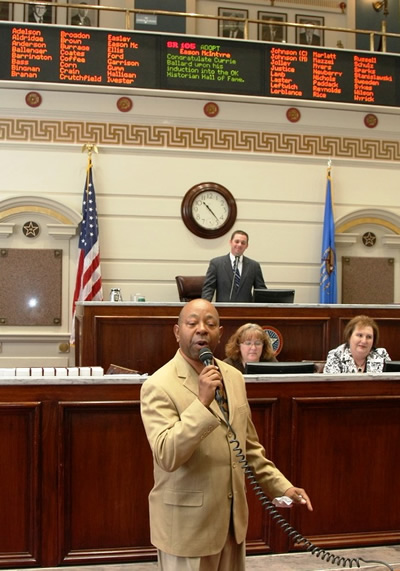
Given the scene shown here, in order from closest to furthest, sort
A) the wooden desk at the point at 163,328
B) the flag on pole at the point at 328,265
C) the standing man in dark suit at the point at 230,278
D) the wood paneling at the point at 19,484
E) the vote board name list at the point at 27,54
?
the wood paneling at the point at 19,484 < the wooden desk at the point at 163,328 < the standing man in dark suit at the point at 230,278 < the vote board name list at the point at 27,54 < the flag on pole at the point at 328,265

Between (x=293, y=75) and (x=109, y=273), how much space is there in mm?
3334

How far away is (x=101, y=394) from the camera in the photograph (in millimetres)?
3537

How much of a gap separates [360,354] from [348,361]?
0.38 ft

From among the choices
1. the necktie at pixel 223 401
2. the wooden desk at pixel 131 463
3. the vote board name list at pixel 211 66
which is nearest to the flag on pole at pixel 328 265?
the vote board name list at pixel 211 66

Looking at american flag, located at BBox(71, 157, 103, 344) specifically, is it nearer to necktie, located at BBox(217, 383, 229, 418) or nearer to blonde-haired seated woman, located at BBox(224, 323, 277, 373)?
blonde-haired seated woman, located at BBox(224, 323, 277, 373)

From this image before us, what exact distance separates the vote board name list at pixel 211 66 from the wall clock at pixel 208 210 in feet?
4.23

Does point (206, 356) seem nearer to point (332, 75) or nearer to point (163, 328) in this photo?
point (163, 328)

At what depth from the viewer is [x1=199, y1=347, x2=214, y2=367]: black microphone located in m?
2.08

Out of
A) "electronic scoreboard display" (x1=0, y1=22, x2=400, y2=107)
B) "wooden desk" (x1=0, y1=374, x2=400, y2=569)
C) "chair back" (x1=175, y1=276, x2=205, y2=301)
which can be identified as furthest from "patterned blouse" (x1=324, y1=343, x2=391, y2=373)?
"electronic scoreboard display" (x1=0, y1=22, x2=400, y2=107)

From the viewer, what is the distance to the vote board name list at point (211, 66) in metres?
8.18

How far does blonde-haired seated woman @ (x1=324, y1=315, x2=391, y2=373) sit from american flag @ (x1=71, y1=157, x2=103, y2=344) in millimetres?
4233

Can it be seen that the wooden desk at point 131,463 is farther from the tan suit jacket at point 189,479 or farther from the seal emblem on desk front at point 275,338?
the seal emblem on desk front at point 275,338

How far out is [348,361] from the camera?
473cm

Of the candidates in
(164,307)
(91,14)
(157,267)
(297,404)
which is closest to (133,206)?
(157,267)
